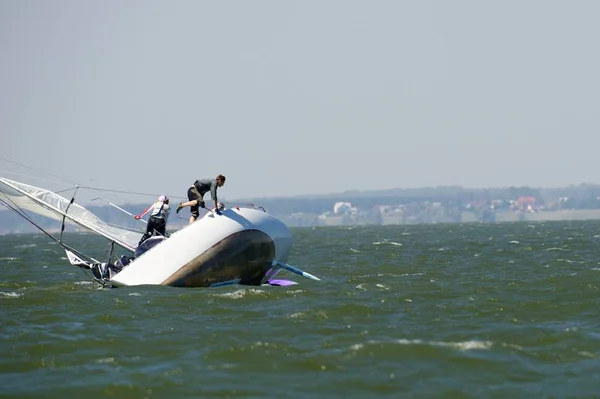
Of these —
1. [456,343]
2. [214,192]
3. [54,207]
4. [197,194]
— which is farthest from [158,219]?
[456,343]

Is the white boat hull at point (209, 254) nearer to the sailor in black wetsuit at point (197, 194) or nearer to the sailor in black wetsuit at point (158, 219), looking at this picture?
the sailor in black wetsuit at point (197, 194)

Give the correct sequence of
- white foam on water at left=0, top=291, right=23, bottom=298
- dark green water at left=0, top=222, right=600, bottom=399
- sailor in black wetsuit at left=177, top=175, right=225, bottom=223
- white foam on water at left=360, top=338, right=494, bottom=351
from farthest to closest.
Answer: sailor in black wetsuit at left=177, top=175, right=225, bottom=223, white foam on water at left=0, top=291, right=23, bottom=298, white foam on water at left=360, top=338, right=494, bottom=351, dark green water at left=0, top=222, right=600, bottom=399

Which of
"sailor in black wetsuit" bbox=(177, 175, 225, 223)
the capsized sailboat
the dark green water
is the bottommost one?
the dark green water

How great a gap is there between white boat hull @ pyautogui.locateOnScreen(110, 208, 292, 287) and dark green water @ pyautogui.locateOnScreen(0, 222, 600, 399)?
2.09 ft

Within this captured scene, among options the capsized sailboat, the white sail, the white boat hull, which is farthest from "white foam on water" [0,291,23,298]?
the white sail

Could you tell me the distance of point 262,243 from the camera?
86.3ft

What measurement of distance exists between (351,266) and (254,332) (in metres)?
18.9

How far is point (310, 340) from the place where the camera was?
56.3 ft

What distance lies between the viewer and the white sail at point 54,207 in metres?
29.1

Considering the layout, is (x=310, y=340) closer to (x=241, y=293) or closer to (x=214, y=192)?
(x=241, y=293)

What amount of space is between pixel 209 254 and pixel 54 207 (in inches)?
245

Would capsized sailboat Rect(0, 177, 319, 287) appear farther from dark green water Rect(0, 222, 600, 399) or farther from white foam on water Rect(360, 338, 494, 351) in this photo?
white foam on water Rect(360, 338, 494, 351)

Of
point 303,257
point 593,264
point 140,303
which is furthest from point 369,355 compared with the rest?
point 303,257

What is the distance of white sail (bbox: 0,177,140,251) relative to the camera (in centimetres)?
2909
